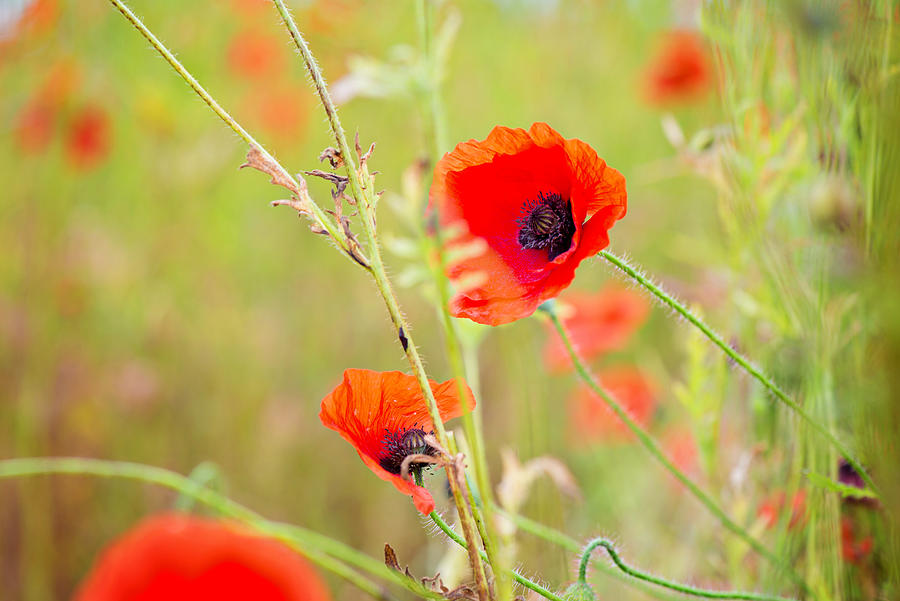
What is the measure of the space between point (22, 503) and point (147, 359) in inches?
20.5

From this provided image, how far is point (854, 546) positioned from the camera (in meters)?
0.86

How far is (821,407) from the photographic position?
85cm

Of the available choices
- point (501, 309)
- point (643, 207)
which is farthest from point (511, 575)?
point (643, 207)

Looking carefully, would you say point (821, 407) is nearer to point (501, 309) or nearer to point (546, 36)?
point (501, 309)

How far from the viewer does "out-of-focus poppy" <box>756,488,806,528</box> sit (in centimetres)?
91

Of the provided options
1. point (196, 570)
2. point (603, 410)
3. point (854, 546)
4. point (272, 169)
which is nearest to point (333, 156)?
point (272, 169)

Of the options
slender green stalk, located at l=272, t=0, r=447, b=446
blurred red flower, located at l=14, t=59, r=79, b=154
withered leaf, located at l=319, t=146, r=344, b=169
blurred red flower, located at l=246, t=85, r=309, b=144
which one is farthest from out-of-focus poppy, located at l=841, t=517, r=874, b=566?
blurred red flower, located at l=246, t=85, r=309, b=144

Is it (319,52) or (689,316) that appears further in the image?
(319,52)

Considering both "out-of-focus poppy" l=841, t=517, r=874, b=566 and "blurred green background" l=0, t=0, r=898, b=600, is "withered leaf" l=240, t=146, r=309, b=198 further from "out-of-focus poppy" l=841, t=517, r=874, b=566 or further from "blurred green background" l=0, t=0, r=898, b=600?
"out-of-focus poppy" l=841, t=517, r=874, b=566

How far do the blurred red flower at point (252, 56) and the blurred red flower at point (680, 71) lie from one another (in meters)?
1.47

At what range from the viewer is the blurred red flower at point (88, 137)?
2.32 meters

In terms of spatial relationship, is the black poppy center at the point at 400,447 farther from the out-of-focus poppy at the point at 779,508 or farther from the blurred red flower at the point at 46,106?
the blurred red flower at the point at 46,106

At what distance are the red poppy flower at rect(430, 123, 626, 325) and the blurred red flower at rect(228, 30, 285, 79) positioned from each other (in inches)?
96.7

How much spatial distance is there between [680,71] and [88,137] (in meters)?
2.06
